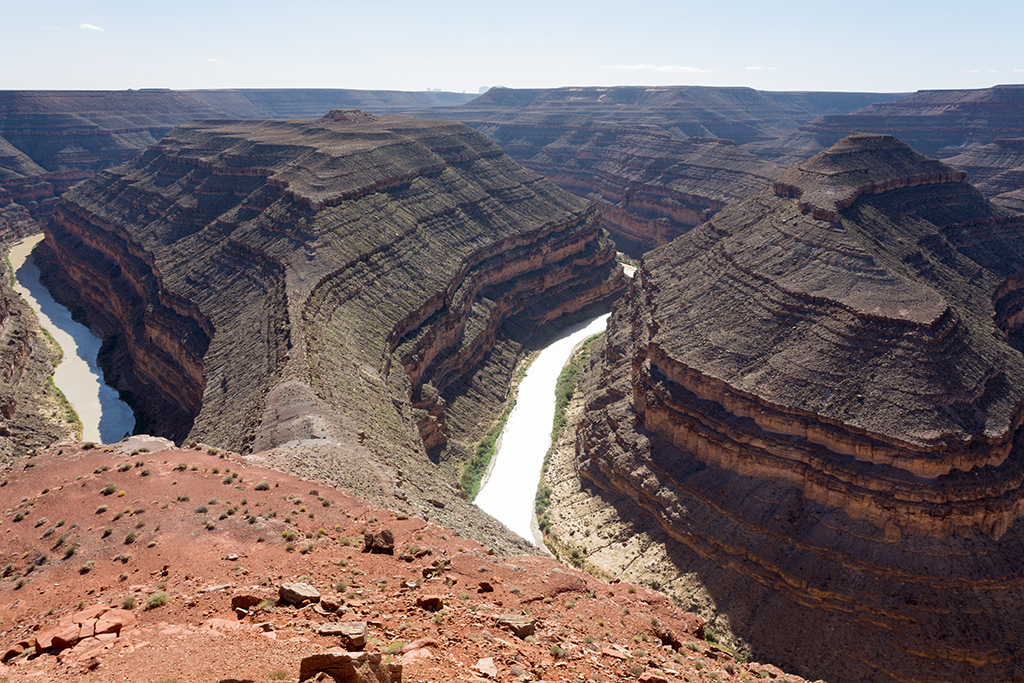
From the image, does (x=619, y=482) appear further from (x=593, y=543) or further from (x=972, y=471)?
(x=972, y=471)

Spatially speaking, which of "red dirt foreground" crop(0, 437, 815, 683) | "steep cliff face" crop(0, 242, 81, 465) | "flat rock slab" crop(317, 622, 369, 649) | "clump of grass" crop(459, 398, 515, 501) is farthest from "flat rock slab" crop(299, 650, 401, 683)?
"steep cliff face" crop(0, 242, 81, 465)

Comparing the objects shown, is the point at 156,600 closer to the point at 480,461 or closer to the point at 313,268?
the point at 480,461

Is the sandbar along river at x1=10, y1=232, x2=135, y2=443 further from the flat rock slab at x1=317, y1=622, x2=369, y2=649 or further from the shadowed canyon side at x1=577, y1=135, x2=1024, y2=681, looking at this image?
the flat rock slab at x1=317, y1=622, x2=369, y2=649

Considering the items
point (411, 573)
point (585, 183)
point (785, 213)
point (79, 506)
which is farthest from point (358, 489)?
point (585, 183)

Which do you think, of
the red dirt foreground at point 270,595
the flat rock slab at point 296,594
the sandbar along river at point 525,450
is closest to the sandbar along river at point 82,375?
the red dirt foreground at point 270,595

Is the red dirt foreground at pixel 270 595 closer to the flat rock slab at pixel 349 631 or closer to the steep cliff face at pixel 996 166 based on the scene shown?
the flat rock slab at pixel 349 631
